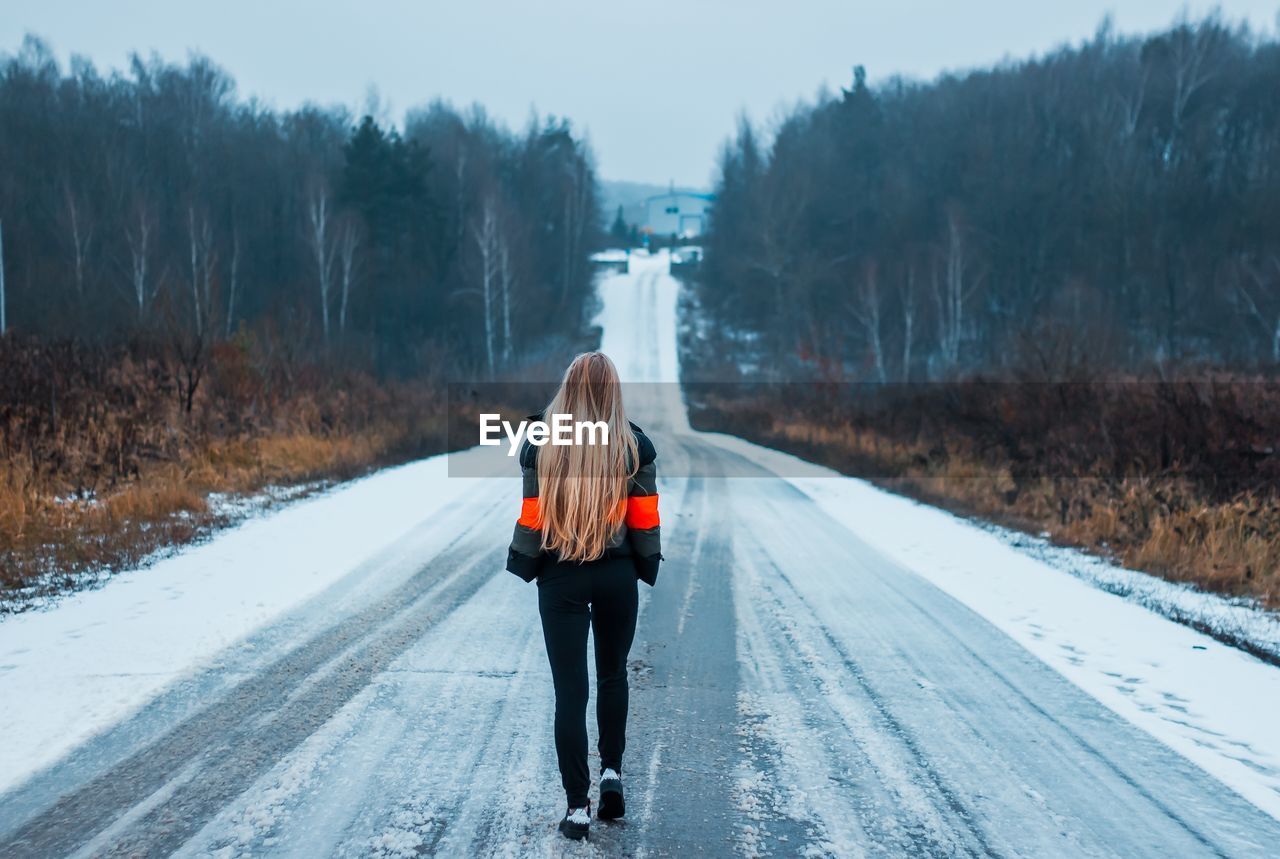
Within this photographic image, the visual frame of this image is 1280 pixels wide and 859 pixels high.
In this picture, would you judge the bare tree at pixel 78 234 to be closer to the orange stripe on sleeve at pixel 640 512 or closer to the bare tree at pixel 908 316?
the bare tree at pixel 908 316

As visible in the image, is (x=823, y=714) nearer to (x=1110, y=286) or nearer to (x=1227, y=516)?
(x=1227, y=516)

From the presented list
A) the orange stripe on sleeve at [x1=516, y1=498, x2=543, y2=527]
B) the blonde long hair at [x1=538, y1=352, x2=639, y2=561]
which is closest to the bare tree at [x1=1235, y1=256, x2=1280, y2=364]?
the blonde long hair at [x1=538, y1=352, x2=639, y2=561]

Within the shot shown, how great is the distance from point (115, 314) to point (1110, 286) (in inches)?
2152

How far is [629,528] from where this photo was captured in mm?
3773

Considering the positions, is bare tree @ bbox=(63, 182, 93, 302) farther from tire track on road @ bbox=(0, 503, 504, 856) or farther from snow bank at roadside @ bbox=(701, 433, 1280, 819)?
tire track on road @ bbox=(0, 503, 504, 856)

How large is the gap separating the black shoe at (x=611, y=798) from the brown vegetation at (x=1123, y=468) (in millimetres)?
6515

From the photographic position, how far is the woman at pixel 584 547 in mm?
3633

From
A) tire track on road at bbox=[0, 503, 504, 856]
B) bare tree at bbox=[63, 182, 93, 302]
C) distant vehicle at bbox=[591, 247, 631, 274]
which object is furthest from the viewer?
distant vehicle at bbox=[591, 247, 631, 274]

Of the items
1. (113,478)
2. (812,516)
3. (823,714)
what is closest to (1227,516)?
(812,516)

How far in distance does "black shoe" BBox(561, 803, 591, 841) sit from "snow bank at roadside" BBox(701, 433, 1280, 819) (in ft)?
9.51

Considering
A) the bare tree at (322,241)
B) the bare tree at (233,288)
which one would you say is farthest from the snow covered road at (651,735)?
the bare tree at (233,288)

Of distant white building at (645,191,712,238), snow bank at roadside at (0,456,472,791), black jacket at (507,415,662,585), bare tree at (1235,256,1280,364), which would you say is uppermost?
distant white building at (645,191,712,238)

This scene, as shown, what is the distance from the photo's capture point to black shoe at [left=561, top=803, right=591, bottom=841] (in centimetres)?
360

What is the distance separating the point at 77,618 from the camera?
6.42 metres
